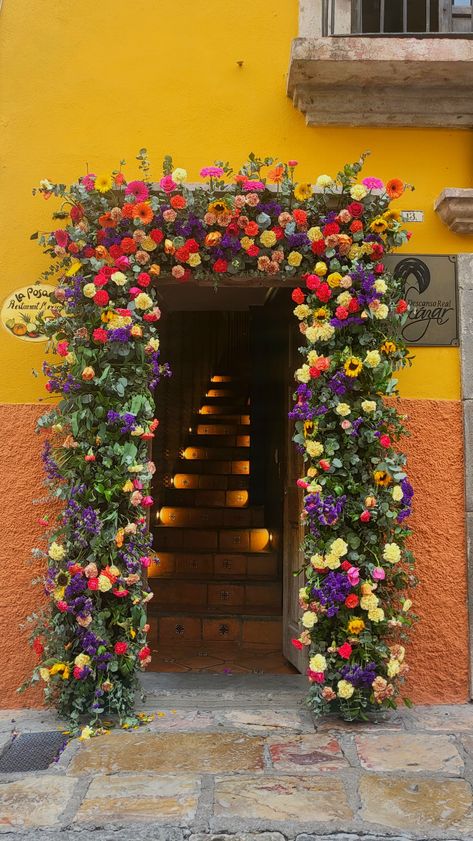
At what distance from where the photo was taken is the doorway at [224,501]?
15.7ft

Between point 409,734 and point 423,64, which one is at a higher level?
point 423,64

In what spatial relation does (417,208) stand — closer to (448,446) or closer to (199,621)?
(448,446)

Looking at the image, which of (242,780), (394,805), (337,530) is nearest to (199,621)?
(337,530)

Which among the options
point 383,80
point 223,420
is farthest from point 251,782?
point 223,420

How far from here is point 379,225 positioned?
3590 millimetres

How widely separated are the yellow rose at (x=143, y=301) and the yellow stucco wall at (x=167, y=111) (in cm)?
75

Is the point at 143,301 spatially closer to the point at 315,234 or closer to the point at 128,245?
the point at 128,245

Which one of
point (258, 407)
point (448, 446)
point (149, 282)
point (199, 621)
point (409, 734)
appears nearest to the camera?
point (409, 734)

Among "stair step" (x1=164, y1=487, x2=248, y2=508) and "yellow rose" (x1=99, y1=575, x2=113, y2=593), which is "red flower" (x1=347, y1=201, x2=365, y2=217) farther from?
"stair step" (x1=164, y1=487, x2=248, y2=508)

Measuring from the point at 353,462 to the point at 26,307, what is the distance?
2.05 metres

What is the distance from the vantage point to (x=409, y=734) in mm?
3367

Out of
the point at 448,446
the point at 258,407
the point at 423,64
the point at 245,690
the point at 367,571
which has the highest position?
the point at 423,64

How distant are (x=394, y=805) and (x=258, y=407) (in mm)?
4721

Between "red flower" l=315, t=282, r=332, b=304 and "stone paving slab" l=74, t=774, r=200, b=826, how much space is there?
7.73 ft
